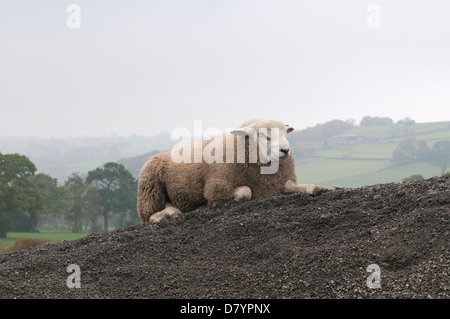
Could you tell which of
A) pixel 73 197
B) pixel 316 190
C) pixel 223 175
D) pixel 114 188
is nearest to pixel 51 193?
pixel 73 197

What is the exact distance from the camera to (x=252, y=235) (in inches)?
256

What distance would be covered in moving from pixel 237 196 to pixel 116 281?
2.42m

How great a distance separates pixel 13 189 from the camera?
58.4 ft

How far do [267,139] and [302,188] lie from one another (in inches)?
36.5

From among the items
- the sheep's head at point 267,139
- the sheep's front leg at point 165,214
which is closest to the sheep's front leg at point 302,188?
the sheep's head at point 267,139

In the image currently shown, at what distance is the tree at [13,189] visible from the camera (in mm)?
17625

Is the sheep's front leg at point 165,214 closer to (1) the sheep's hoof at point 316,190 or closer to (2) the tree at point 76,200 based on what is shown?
(1) the sheep's hoof at point 316,190


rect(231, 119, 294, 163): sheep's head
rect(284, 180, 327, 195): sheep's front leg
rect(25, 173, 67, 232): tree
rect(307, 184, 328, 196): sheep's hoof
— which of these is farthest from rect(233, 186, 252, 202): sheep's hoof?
rect(25, 173, 67, 232): tree

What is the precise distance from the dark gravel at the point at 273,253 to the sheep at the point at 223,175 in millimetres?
382

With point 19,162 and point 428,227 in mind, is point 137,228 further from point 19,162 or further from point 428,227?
point 19,162

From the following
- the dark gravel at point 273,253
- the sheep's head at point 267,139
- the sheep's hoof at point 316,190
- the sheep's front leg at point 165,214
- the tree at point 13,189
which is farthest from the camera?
the tree at point 13,189

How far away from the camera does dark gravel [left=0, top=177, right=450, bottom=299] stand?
513cm
